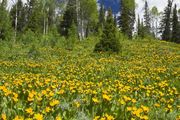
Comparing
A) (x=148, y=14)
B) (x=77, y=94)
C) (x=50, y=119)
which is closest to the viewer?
(x=50, y=119)

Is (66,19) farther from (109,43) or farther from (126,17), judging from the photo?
(109,43)

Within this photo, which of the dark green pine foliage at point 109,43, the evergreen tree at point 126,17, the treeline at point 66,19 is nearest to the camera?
the dark green pine foliage at point 109,43

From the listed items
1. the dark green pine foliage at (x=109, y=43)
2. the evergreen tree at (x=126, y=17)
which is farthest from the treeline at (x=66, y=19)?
the dark green pine foliage at (x=109, y=43)

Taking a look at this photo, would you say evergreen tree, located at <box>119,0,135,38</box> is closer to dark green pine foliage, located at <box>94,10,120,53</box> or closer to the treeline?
the treeline

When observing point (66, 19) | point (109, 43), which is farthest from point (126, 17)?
point (109, 43)

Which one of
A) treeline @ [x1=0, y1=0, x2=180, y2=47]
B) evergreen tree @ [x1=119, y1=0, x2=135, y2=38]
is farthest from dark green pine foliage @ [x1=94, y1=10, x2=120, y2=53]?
evergreen tree @ [x1=119, y1=0, x2=135, y2=38]

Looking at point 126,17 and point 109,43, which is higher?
point 126,17

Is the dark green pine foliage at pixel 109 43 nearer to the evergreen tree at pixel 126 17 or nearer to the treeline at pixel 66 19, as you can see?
the treeline at pixel 66 19

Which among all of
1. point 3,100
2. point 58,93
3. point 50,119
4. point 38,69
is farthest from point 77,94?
point 38,69

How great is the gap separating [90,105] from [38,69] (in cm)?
786

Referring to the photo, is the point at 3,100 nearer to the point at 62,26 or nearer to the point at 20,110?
the point at 20,110

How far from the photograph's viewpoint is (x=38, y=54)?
2094cm

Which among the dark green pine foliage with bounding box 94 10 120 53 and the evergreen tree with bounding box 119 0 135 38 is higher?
the evergreen tree with bounding box 119 0 135 38

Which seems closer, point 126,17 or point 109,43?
point 109,43
